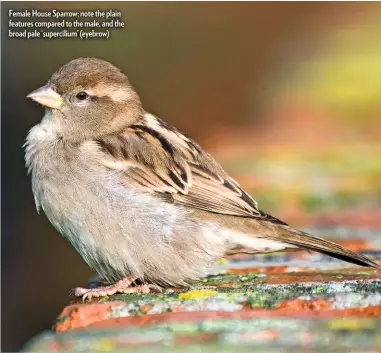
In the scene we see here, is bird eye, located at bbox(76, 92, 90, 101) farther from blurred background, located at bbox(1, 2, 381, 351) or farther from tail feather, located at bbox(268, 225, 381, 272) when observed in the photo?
tail feather, located at bbox(268, 225, 381, 272)

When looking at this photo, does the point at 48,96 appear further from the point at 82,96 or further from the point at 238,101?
the point at 238,101

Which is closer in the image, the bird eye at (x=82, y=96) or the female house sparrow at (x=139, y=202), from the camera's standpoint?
the female house sparrow at (x=139, y=202)

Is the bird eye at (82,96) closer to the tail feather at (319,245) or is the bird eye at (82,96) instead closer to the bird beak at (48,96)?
the bird beak at (48,96)

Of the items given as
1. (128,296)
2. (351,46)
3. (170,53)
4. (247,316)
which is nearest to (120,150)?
(128,296)

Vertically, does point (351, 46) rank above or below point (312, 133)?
above

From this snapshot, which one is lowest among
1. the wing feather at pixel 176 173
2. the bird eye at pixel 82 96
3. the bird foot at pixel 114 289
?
the bird foot at pixel 114 289

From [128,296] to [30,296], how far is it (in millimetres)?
3033

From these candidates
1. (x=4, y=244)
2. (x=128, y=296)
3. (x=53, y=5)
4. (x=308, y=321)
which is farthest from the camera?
(x=4, y=244)

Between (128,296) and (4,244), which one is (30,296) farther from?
(128,296)

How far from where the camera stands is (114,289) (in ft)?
11.0

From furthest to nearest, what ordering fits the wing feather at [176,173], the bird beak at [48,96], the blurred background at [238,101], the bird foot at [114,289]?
the blurred background at [238,101], the bird beak at [48,96], the wing feather at [176,173], the bird foot at [114,289]

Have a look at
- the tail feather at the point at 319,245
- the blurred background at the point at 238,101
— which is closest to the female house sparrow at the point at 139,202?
the tail feather at the point at 319,245

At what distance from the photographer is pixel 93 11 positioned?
492cm

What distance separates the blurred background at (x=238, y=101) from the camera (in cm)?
448
